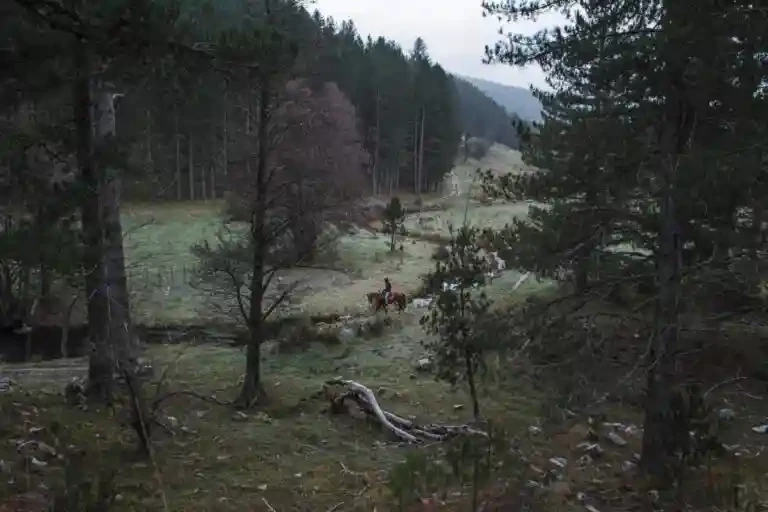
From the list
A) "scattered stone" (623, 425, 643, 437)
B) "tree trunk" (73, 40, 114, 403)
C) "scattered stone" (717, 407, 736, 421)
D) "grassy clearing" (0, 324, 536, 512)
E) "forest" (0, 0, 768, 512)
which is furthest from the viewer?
"scattered stone" (717, 407, 736, 421)

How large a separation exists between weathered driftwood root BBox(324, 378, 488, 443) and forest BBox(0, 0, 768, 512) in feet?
0.16

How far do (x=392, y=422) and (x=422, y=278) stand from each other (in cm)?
210

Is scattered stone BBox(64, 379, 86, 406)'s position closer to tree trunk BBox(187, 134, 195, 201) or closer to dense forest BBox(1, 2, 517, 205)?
dense forest BBox(1, 2, 517, 205)

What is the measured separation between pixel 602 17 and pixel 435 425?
5.73 m

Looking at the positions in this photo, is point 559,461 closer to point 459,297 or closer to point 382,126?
point 459,297

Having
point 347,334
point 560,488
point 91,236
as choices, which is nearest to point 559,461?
point 560,488

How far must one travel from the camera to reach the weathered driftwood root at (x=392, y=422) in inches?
360

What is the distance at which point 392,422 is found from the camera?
976 centimetres

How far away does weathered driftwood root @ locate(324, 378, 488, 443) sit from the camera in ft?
30.0

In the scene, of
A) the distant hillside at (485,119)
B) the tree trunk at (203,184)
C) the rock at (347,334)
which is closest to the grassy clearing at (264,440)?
the rock at (347,334)

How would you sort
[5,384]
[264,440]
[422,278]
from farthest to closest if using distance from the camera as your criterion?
[5,384] → [422,278] → [264,440]

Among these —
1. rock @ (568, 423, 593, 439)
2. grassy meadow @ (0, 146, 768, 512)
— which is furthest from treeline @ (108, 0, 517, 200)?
rock @ (568, 423, 593, 439)

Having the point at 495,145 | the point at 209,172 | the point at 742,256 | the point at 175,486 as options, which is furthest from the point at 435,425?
the point at 495,145

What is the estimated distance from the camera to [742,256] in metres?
6.78
